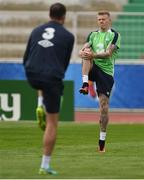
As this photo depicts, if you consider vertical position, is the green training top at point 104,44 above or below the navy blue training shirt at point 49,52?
below

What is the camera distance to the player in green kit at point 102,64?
14758mm

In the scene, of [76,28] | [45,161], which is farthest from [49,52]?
[76,28]

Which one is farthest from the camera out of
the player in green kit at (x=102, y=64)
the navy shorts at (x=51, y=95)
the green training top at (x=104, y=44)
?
the green training top at (x=104, y=44)

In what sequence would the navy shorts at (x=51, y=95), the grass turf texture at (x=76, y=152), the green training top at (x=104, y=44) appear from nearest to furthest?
the navy shorts at (x=51, y=95) → the grass turf texture at (x=76, y=152) → the green training top at (x=104, y=44)

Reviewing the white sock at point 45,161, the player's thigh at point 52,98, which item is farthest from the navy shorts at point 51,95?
the white sock at point 45,161

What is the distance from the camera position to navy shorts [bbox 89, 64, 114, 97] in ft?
48.6

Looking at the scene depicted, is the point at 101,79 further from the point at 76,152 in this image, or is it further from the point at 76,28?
the point at 76,28

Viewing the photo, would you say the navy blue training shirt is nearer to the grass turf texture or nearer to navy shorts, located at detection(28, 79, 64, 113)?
navy shorts, located at detection(28, 79, 64, 113)

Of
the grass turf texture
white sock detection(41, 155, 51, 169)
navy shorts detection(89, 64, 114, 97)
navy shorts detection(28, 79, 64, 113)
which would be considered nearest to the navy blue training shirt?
navy shorts detection(28, 79, 64, 113)

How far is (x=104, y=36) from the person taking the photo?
1489cm

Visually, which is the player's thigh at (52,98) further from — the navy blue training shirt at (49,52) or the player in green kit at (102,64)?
the player in green kit at (102,64)

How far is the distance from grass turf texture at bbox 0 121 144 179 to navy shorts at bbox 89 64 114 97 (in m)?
1.03

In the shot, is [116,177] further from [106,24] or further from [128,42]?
[128,42]

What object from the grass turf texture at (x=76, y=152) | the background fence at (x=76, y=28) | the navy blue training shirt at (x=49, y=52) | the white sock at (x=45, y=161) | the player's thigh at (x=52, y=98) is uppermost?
the navy blue training shirt at (x=49, y=52)
